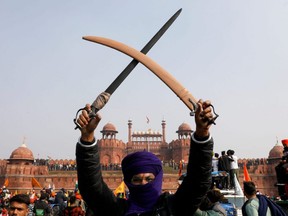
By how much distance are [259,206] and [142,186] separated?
7.88 feet

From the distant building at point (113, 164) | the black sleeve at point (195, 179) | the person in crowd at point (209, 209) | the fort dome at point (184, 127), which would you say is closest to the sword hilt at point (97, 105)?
the black sleeve at point (195, 179)

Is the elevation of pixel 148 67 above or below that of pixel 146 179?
above

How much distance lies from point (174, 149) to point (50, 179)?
21.3 meters

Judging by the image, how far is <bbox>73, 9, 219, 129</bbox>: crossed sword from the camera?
177cm

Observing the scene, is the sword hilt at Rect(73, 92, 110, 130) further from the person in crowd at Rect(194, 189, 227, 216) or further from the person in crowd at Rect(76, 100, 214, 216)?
the person in crowd at Rect(194, 189, 227, 216)

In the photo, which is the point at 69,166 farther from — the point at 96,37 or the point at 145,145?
the point at 96,37

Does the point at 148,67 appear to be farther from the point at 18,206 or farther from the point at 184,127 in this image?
the point at 184,127

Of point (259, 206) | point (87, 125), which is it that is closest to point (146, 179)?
point (87, 125)

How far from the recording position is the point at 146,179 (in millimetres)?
1728

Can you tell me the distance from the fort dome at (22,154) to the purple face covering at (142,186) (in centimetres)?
4387

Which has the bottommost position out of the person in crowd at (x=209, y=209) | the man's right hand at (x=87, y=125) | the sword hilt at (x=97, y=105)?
the person in crowd at (x=209, y=209)

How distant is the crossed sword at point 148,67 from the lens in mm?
1768

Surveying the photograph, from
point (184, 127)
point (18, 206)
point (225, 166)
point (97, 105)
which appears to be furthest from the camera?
point (184, 127)

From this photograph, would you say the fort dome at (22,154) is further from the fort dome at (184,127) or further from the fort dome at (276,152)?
the fort dome at (276,152)
